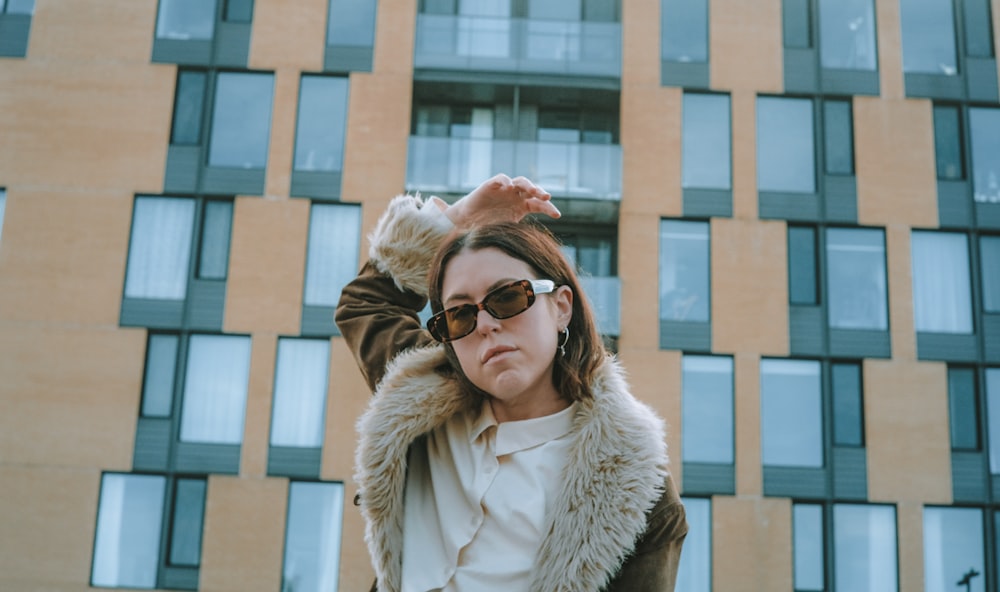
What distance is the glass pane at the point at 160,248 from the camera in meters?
17.0

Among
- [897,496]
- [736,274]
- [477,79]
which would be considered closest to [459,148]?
[477,79]

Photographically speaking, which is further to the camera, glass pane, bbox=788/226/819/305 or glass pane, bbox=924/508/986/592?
glass pane, bbox=788/226/819/305

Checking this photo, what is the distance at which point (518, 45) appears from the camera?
17703 millimetres

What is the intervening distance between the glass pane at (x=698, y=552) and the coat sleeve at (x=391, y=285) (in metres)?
13.7

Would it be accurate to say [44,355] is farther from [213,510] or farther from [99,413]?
[213,510]

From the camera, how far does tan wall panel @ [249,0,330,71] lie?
17719mm

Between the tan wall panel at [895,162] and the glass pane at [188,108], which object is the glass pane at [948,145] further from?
the glass pane at [188,108]

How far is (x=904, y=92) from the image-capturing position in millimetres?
17719

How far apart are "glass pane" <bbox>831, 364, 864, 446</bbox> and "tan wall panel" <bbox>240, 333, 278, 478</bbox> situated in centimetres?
900

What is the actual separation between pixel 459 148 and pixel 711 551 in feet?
24.8

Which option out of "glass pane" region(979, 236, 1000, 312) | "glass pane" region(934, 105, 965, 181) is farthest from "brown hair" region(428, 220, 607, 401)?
"glass pane" region(934, 105, 965, 181)

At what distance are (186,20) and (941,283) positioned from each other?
1347 centimetres

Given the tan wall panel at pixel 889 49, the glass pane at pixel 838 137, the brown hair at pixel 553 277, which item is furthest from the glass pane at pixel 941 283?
the brown hair at pixel 553 277

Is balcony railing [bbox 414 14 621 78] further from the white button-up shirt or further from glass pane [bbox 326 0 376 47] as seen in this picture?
the white button-up shirt
